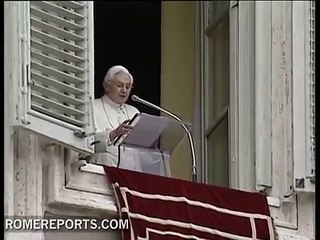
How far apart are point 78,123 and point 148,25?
1.97 m

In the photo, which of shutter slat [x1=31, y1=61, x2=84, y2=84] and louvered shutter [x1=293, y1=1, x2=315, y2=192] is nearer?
shutter slat [x1=31, y1=61, x2=84, y2=84]

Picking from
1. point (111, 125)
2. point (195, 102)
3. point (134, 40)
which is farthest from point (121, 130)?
point (134, 40)

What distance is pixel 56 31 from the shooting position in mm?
5656

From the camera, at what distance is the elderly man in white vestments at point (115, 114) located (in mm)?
5973

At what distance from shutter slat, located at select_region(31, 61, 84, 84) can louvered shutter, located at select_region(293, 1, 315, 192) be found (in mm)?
1190

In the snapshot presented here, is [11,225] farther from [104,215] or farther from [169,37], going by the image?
[169,37]

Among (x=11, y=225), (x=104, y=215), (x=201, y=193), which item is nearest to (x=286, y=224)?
(x=201, y=193)

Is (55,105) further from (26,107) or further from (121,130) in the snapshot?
(121,130)

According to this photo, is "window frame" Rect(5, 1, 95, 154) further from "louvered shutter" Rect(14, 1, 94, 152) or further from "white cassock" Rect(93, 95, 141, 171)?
"white cassock" Rect(93, 95, 141, 171)

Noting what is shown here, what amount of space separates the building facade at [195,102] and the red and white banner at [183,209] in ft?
0.26

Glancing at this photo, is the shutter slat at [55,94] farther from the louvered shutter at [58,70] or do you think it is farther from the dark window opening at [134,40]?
the dark window opening at [134,40]

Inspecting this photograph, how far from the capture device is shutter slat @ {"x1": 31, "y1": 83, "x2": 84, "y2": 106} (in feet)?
18.1

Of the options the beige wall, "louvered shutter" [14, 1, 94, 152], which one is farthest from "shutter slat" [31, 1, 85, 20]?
the beige wall

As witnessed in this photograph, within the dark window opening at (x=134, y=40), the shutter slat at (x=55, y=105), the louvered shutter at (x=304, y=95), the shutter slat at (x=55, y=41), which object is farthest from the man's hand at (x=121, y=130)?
the dark window opening at (x=134, y=40)
